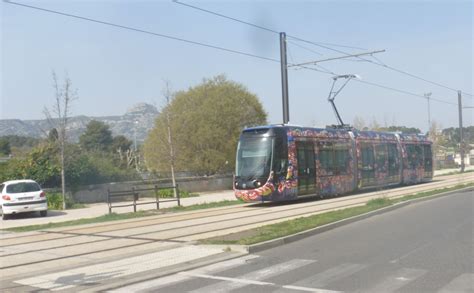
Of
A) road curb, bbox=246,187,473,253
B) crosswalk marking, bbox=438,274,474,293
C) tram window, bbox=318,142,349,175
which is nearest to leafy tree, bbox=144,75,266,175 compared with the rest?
tram window, bbox=318,142,349,175

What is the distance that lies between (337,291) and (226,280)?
5.66 feet

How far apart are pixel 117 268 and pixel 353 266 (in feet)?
12.9

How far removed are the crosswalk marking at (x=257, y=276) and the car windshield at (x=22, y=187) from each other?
15.3 meters

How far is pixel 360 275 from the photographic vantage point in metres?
8.01

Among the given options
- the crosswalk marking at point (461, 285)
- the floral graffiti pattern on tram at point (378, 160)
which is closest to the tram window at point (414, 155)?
the floral graffiti pattern on tram at point (378, 160)

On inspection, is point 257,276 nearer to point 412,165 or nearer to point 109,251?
point 109,251

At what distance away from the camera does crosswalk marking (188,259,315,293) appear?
739cm

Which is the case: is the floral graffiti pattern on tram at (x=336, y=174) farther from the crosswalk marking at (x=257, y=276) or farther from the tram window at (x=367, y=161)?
the crosswalk marking at (x=257, y=276)

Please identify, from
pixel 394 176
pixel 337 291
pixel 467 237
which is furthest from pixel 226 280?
pixel 394 176

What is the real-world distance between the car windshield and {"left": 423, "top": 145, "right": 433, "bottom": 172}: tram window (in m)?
A: 26.1

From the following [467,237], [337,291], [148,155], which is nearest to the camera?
[337,291]

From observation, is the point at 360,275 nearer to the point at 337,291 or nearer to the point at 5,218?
the point at 337,291

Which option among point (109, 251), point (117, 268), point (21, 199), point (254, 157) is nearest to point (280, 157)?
point (254, 157)

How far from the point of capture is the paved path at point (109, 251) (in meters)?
8.34
